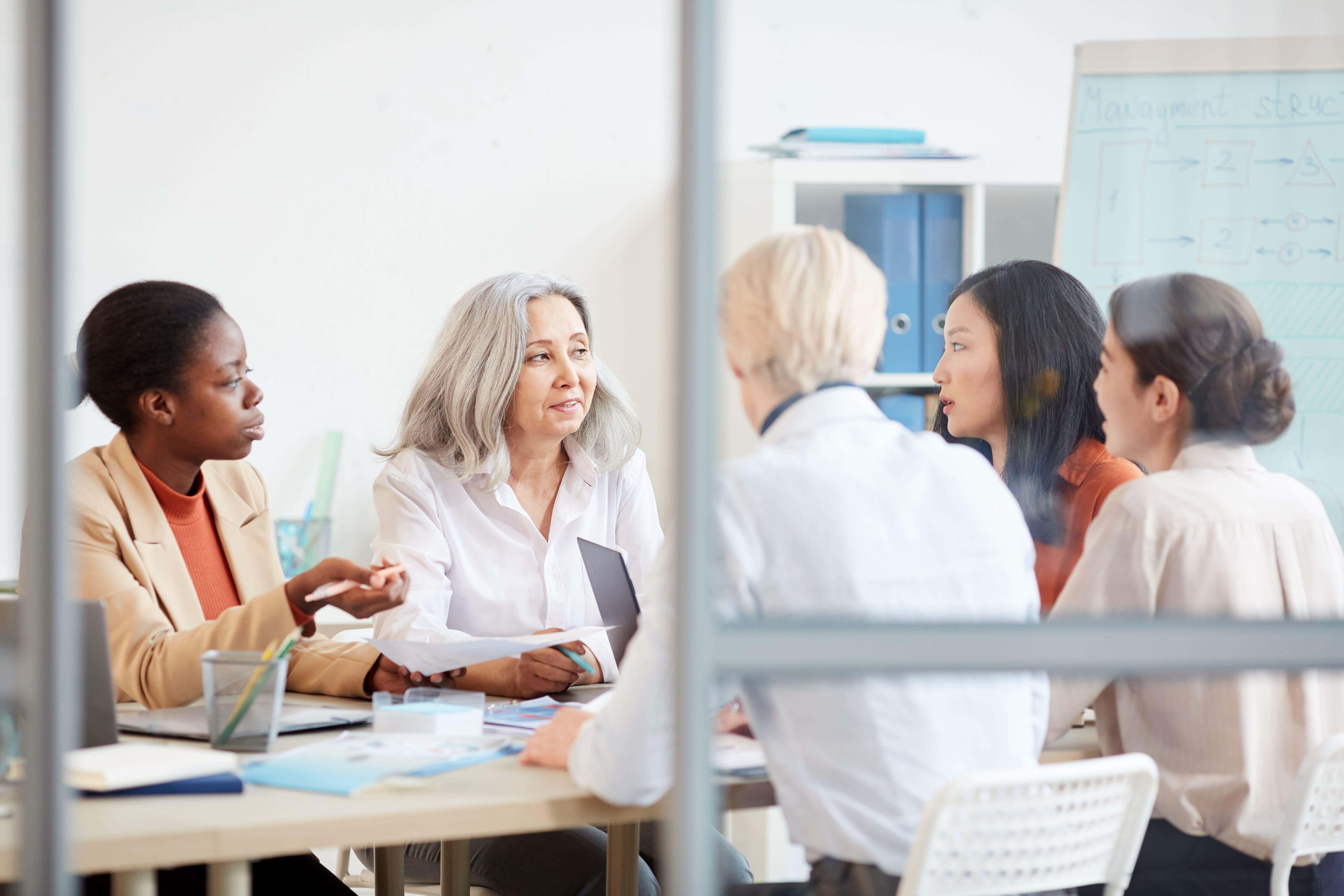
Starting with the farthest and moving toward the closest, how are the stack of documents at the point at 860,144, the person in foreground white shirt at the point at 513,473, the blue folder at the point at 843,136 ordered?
1. the blue folder at the point at 843,136
2. the stack of documents at the point at 860,144
3. the person in foreground white shirt at the point at 513,473

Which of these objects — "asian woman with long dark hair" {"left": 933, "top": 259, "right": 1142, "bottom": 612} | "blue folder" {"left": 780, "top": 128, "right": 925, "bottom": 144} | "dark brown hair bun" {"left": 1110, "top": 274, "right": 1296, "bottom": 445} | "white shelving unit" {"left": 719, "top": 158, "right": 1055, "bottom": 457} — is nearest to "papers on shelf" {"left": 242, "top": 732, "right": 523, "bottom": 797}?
"white shelving unit" {"left": 719, "top": 158, "right": 1055, "bottom": 457}

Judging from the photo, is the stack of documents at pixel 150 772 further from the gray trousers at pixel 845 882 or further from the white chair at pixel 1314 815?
the white chair at pixel 1314 815

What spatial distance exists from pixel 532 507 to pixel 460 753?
871 millimetres

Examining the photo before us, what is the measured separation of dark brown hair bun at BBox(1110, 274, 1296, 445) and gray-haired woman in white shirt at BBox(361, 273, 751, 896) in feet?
2.90

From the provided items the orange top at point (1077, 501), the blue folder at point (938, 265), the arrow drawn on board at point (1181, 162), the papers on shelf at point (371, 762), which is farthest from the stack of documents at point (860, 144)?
the papers on shelf at point (371, 762)

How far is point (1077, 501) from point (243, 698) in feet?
3.44

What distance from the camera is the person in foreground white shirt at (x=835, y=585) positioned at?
1.15 metres

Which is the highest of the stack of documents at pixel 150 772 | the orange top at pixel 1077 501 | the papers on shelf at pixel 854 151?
the papers on shelf at pixel 854 151

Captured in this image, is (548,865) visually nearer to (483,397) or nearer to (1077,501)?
(483,397)

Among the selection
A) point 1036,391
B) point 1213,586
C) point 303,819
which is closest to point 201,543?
point 303,819

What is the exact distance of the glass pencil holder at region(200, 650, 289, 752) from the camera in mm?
1326

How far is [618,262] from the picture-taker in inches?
123

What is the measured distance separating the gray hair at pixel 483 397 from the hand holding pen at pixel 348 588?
23.7 inches

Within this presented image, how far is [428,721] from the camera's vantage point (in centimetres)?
141
